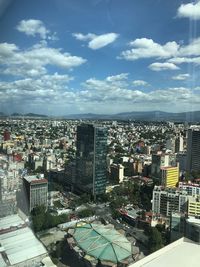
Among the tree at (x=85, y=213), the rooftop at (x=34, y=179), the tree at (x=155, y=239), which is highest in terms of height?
the rooftop at (x=34, y=179)

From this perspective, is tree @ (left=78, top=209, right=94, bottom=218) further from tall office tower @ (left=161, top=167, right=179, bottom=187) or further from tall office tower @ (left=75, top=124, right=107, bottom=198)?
tall office tower @ (left=161, top=167, right=179, bottom=187)

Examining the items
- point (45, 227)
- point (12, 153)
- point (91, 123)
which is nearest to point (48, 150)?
point (91, 123)

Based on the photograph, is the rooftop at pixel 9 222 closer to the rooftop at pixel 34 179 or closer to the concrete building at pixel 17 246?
the concrete building at pixel 17 246

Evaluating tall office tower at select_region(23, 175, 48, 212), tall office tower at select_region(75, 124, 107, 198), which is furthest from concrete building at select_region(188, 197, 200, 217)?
tall office tower at select_region(23, 175, 48, 212)

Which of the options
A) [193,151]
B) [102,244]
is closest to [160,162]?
[193,151]

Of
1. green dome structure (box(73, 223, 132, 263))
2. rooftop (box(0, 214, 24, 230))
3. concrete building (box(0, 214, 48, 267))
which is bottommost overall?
green dome structure (box(73, 223, 132, 263))

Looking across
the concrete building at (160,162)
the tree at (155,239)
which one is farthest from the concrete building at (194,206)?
the concrete building at (160,162)
